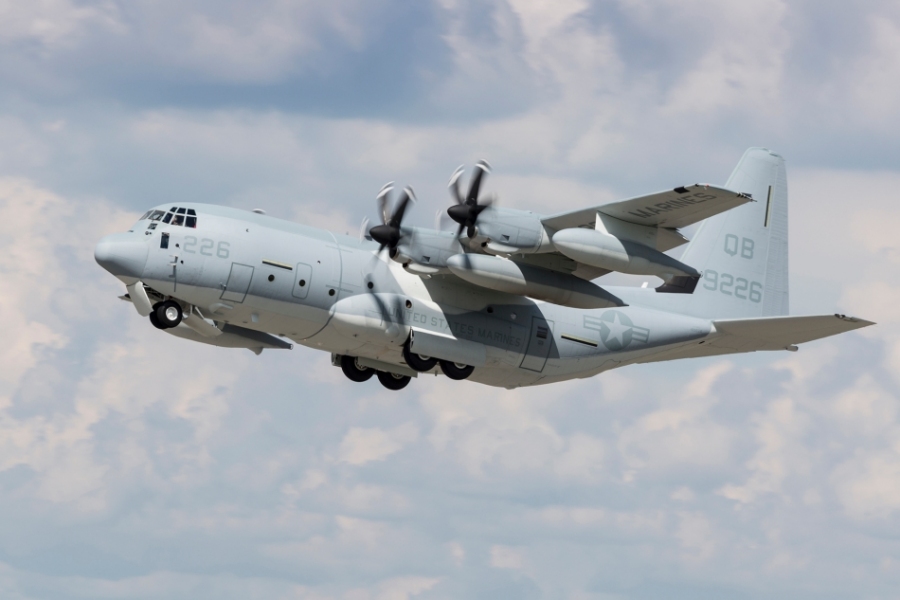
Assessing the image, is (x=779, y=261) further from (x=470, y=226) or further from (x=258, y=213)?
(x=258, y=213)

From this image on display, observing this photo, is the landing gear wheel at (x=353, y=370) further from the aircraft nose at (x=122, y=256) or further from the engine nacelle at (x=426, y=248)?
the aircraft nose at (x=122, y=256)

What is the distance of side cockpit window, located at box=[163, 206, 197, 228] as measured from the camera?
29359 millimetres

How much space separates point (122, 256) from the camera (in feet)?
94.2

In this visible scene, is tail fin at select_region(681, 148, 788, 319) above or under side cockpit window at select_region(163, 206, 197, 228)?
above

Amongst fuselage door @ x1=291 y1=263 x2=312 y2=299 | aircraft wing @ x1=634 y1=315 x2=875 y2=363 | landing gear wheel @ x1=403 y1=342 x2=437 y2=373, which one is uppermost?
aircraft wing @ x1=634 y1=315 x2=875 y2=363

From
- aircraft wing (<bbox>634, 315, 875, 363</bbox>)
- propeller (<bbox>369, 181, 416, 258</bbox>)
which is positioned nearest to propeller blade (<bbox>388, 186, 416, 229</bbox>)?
propeller (<bbox>369, 181, 416, 258</bbox>)

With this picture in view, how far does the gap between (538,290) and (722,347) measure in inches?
313

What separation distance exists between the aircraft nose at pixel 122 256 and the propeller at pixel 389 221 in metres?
5.66

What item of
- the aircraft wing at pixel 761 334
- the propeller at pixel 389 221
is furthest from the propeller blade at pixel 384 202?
the aircraft wing at pixel 761 334

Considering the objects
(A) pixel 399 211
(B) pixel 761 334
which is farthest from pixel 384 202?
(B) pixel 761 334

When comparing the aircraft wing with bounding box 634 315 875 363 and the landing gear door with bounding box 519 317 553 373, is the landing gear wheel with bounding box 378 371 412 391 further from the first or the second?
the aircraft wing with bounding box 634 315 875 363

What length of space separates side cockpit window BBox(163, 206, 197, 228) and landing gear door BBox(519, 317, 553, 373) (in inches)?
381

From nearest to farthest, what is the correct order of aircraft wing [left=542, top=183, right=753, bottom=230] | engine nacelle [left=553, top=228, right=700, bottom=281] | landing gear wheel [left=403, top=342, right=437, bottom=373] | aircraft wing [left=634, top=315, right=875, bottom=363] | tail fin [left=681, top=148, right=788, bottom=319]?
aircraft wing [left=542, top=183, right=753, bottom=230] → engine nacelle [left=553, top=228, right=700, bottom=281] → landing gear wheel [left=403, top=342, right=437, bottom=373] → aircraft wing [left=634, top=315, right=875, bottom=363] → tail fin [left=681, top=148, right=788, bottom=319]

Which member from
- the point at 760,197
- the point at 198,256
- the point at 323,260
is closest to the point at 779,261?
the point at 760,197
